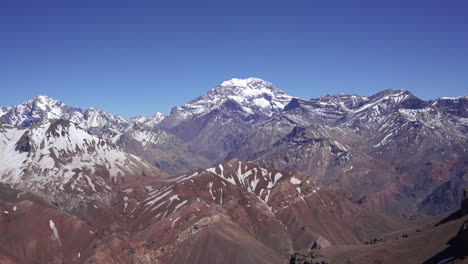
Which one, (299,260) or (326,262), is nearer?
(326,262)

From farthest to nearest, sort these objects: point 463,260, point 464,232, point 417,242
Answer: point 417,242, point 464,232, point 463,260

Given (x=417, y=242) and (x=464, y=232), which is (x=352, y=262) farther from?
(x=464, y=232)

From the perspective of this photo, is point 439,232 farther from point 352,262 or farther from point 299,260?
point 299,260

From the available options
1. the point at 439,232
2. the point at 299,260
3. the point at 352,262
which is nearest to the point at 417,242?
the point at 439,232

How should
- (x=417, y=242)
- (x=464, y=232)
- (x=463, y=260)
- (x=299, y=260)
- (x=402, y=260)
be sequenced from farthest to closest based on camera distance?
1. (x=299, y=260)
2. (x=417, y=242)
3. (x=402, y=260)
4. (x=464, y=232)
5. (x=463, y=260)

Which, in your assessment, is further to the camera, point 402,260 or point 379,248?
point 379,248

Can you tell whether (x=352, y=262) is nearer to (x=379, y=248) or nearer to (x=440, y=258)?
(x=379, y=248)

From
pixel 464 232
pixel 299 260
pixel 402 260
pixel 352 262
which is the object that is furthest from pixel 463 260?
pixel 299 260

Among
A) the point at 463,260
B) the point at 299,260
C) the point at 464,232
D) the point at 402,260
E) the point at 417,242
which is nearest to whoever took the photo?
the point at 463,260
